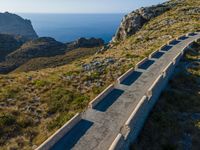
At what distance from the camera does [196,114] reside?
80.5ft

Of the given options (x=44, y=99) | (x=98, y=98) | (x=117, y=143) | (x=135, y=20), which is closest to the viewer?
(x=117, y=143)

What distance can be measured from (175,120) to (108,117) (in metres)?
6.42

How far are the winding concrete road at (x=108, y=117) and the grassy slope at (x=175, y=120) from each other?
6.29 feet

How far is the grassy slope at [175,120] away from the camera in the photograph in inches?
784

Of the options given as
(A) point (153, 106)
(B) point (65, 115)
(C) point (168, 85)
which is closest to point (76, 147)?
(B) point (65, 115)

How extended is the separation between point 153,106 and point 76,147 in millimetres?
10287

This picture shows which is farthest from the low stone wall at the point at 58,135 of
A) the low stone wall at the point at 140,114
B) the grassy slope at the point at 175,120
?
the grassy slope at the point at 175,120

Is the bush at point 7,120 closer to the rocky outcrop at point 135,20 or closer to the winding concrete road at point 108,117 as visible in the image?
the winding concrete road at point 108,117

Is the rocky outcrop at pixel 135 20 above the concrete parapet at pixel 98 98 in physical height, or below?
below

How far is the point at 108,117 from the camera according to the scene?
20406 mm

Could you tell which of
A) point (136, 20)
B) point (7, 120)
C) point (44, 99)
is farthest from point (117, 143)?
point (136, 20)

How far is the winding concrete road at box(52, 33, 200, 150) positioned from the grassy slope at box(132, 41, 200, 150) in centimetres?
192

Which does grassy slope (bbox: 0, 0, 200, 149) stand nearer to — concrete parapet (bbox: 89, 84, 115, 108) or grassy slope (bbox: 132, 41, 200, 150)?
concrete parapet (bbox: 89, 84, 115, 108)

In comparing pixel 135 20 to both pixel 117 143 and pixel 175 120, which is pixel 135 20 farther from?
pixel 117 143
